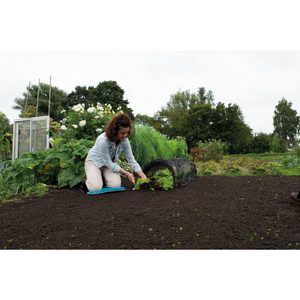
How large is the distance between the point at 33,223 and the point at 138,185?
1659 millimetres

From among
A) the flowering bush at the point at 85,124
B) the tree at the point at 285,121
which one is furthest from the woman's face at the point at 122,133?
the tree at the point at 285,121

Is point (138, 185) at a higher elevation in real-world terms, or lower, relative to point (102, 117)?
lower

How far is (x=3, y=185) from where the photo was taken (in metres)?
3.61

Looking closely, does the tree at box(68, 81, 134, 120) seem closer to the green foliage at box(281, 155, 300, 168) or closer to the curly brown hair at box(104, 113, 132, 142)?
the green foliage at box(281, 155, 300, 168)

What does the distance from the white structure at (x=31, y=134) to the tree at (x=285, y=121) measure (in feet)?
123

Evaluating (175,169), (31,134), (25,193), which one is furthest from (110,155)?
(31,134)

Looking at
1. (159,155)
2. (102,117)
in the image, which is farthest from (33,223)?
(159,155)

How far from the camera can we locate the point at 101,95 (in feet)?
73.8

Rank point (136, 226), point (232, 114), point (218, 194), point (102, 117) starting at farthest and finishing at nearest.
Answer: point (232, 114)
point (102, 117)
point (218, 194)
point (136, 226)

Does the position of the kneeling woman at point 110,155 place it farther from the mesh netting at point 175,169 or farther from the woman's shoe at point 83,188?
the mesh netting at point 175,169

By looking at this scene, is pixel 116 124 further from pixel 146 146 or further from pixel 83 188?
pixel 146 146

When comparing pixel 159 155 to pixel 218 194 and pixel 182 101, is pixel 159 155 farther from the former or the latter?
pixel 182 101

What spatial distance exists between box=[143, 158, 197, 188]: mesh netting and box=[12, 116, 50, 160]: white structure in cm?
470

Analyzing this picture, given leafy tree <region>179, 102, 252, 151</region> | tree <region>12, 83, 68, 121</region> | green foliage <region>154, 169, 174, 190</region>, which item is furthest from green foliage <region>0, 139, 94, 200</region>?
leafy tree <region>179, 102, 252, 151</region>
